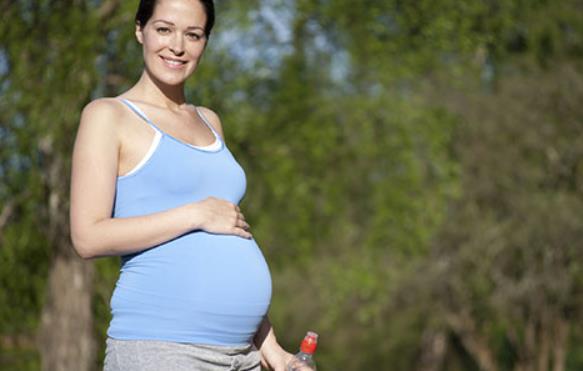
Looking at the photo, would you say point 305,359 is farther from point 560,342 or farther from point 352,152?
point 560,342

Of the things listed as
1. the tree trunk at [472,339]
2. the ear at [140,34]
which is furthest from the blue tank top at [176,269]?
the tree trunk at [472,339]

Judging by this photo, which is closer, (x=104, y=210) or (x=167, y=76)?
(x=104, y=210)

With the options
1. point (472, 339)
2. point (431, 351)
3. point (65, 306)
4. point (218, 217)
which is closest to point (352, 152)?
point (65, 306)

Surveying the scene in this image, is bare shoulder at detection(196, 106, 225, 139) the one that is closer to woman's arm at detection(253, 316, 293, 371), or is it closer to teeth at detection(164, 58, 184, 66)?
teeth at detection(164, 58, 184, 66)

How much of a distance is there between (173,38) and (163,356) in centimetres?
79

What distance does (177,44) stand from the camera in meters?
2.45

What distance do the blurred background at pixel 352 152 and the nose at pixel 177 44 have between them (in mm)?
5918

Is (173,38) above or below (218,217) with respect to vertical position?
above

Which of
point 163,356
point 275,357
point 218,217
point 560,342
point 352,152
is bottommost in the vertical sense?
point 560,342

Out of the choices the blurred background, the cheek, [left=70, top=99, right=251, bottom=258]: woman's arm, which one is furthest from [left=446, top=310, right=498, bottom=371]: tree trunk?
[left=70, top=99, right=251, bottom=258]: woman's arm

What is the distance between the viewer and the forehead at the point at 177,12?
2447mm

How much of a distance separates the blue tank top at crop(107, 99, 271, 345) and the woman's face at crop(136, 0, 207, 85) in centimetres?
16

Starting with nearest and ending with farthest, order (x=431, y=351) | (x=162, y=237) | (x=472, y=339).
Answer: (x=162, y=237), (x=472, y=339), (x=431, y=351)

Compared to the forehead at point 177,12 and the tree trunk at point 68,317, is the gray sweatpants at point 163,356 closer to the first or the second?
the forehead at point 177,12
